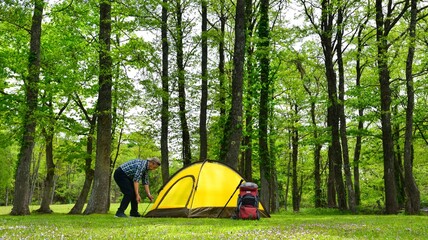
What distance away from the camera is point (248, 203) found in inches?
457

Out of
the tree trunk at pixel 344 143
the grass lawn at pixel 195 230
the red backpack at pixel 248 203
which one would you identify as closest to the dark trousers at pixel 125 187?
the grass lawn at pixel 195 230

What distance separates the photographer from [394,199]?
62.2 ft

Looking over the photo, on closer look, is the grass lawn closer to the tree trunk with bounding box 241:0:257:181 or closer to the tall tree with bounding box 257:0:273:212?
the tall tree with bounding box 257:0:273:212

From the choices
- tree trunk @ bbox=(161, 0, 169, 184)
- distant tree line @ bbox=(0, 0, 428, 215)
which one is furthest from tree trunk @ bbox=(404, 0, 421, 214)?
tree trunk @ bbox=(161, 0, 169, 184)

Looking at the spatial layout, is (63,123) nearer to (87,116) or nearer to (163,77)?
(87,116)

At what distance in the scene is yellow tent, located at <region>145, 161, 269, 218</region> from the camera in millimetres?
12562

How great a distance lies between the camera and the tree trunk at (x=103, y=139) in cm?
1541

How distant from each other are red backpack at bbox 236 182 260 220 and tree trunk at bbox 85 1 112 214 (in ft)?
20.7

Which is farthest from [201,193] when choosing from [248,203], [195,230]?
[195,230]

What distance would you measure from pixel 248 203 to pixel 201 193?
180 centimetres

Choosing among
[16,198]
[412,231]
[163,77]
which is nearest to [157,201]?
[16,198]

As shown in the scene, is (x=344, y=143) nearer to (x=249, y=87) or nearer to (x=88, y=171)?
(x=249, y=87)

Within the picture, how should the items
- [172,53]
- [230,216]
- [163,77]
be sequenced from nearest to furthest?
[230,216]
[163,77]
[172,53]

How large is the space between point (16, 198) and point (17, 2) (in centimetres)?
746
